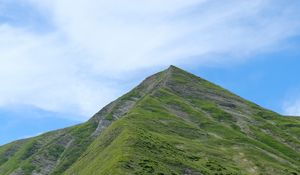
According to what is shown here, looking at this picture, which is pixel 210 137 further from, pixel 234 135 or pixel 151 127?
pixel 151 127

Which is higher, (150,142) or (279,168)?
(150,142)

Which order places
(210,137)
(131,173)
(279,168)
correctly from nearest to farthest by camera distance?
(131,173)
(279,168)
(210,137)

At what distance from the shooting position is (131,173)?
100 m

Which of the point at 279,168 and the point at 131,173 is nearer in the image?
the point at 131,173

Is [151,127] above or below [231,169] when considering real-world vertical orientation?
above

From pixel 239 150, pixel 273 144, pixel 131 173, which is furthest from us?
pixel 273 144

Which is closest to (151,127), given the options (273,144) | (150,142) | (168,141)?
(168,141)

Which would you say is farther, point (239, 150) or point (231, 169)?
point (239, 150)

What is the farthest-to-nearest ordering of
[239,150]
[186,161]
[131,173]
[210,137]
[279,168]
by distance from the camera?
[210,137], [239,150], [279,168], [186,161], [131,173]

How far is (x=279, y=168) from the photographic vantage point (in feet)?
470

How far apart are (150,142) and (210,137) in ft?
181

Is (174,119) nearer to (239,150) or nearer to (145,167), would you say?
(239,150)

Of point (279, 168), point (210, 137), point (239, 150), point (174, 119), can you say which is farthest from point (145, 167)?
point (174, 119)

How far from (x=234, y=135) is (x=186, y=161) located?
69.8 metres
